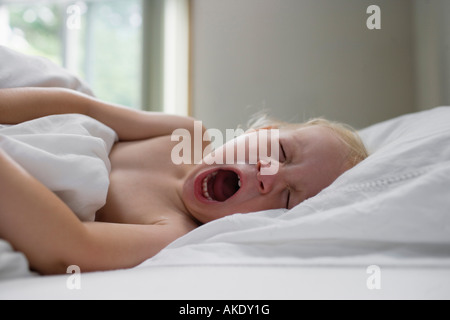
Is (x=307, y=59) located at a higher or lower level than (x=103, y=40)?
lower

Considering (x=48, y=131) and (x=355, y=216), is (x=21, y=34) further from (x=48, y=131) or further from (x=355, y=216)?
(x=355, y=216)

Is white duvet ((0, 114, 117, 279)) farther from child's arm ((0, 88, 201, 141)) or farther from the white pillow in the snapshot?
the white pillow

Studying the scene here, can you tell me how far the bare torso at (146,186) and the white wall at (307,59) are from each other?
49cm

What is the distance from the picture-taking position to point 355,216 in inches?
22.8

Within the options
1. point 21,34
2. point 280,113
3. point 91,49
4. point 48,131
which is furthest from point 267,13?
point 21,34

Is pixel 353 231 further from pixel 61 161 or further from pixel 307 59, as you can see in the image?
pixel 307 59

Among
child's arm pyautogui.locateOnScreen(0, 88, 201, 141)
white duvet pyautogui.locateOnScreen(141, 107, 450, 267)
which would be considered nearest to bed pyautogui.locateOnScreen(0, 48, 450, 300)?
white duvet pyautogui.locateOnScreen(141, 107, 450, 267)

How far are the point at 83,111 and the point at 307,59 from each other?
78 cm

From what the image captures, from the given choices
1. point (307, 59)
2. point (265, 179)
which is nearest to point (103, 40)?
point (307, 59)

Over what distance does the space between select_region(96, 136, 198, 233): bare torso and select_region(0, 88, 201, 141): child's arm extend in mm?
32

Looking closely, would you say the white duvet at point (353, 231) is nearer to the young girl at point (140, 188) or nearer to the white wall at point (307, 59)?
the young girl at point (140, 188)

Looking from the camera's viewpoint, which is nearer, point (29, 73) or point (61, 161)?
point (61, 161)

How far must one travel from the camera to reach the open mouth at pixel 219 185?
0.89 m

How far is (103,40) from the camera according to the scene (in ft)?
8.59
